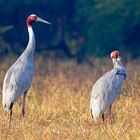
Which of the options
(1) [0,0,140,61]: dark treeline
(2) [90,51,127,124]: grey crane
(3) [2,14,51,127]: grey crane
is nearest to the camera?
(2) [90,51,127,124]: grey crane

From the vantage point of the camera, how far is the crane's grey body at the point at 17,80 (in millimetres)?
12242

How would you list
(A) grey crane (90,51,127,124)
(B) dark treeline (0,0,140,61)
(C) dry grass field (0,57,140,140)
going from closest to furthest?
1. (C) dry grass field (0,57,140,140)
2. (A) grey crane (90,51,127,124)
3. (B) dark treeline (0,0,140,61)

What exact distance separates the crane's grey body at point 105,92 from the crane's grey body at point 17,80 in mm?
1136

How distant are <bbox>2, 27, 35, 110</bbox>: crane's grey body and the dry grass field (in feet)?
0.95

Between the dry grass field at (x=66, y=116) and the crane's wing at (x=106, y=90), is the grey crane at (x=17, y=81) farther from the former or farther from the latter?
the crane's wing at (x=106, y=90)

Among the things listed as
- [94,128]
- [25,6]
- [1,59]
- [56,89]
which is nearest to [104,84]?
[94,128]

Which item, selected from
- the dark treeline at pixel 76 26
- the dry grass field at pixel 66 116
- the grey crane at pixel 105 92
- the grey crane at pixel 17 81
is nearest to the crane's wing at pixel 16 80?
the grey crane at pixel 17 81

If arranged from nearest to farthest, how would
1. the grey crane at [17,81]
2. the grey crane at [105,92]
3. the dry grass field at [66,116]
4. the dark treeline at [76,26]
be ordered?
the dry grass field at [66,116] → the grey crane at [105,92] → the grey crane at [17,81] → the dark treeline at [76,26]

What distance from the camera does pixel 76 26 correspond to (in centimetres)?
2664

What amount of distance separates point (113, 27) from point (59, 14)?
2460mm

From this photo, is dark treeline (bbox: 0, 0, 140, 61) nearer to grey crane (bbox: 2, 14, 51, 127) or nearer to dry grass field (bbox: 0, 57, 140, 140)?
dry grass field (bbox: 0, 57, 140, 140)

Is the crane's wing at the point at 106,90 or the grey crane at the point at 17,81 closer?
the crane's wing at the point at 106,90

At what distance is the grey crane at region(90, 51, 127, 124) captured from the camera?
38.7ft

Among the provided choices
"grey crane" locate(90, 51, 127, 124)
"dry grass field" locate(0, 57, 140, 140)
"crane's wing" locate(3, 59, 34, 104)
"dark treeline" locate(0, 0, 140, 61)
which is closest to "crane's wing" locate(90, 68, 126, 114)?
"grey crane" locate(90, 51, 127, 124)
